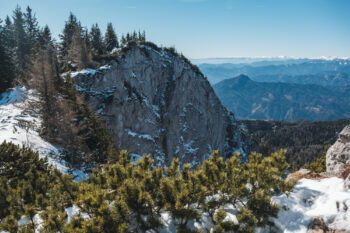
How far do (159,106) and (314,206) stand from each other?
41.7m

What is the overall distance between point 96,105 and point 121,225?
30.1 m

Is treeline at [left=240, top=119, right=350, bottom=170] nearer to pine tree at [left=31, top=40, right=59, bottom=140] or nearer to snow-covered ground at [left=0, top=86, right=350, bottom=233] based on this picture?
pine tree at [left=31, top=40, right=59, bottom=140]

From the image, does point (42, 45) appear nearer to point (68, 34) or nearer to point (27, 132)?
point (68, 34)

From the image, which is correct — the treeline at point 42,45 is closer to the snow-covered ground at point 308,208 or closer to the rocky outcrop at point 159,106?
the rocky outcrop at point 159,106

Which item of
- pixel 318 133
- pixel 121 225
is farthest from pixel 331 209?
pixel 318 133

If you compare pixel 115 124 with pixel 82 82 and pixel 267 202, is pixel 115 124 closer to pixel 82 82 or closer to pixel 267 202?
pixel 82 82

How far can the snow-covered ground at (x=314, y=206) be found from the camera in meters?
4.60

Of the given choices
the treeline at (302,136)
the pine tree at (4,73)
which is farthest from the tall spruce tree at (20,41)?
the treeline at (302,136)

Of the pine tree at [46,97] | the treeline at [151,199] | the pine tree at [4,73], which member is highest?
the pine tree at [4,73]

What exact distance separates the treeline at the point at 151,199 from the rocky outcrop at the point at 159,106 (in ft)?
86.8

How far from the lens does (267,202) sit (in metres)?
4.47

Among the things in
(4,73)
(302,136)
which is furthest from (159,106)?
(302,136)

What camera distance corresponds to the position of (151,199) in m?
4.12

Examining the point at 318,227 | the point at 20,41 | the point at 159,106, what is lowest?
the point at 159,106
